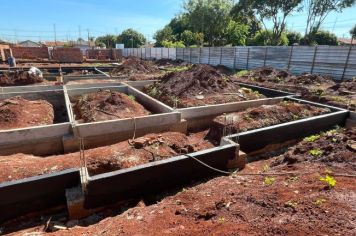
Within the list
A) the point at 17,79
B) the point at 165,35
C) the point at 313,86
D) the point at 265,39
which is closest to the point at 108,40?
the point at 165,35

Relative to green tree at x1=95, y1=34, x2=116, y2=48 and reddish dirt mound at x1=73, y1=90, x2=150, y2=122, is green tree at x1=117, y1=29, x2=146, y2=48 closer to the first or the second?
green tree at x1=95, y1=34, x2=116, y2=48

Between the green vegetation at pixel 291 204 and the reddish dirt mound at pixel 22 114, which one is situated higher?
the green vegetation at pixel 291 204

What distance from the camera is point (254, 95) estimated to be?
1035 cm

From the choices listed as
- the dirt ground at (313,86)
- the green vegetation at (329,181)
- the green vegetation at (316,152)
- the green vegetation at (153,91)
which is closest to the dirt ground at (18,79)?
the green vegetation at (153,91)

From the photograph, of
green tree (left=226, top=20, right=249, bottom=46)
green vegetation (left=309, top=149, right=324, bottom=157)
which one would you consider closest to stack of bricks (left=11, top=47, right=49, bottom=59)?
green tree (left=226, top=20, right=249, bottom=46)

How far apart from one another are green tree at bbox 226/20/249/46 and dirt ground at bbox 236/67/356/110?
17.9 m

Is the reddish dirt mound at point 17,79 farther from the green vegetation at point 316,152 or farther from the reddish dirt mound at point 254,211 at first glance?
the green vegetation at point 316,152

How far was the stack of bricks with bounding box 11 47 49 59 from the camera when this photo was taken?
31609mm

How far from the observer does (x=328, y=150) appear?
16.8ft

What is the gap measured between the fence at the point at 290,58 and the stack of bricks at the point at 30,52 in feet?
64.6

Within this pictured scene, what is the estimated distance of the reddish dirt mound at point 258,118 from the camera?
6816mm

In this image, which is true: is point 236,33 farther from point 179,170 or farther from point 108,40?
point 108,40

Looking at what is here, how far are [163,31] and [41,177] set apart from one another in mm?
43848

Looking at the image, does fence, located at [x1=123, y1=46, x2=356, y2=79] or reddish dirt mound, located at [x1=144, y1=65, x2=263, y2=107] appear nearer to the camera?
reddish dirt mound, located at [x1=144, y1=65, x2=263, y2=107]
